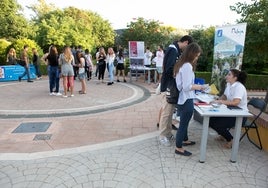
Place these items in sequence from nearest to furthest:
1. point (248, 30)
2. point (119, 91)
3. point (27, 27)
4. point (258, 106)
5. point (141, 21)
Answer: point (258, 106), point (248, 30), point (119, 91), point (27, 27), point (141, 21)

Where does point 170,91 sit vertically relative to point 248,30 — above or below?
below

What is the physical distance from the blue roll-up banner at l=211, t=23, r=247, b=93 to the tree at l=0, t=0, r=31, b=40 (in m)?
17.9

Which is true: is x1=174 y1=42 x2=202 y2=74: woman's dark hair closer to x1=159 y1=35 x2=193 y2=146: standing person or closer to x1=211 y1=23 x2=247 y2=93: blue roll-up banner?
x1=159 y1=35 x2=193 y2=146: standing person

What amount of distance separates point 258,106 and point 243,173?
140 cm

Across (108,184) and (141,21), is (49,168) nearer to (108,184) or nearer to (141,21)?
(108,184)

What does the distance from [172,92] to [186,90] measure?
1.26ft

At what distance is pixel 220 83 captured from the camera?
6016 mm

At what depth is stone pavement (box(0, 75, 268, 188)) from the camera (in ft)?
10.8

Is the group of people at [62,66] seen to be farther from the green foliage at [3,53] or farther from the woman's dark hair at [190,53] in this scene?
the green foliage at [3,53]

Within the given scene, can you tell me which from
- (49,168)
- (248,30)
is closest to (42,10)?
(248,30)

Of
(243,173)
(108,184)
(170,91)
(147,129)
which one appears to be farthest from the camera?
(147,129)

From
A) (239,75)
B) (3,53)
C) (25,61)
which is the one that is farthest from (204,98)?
(3,53)

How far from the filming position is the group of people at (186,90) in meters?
3.69

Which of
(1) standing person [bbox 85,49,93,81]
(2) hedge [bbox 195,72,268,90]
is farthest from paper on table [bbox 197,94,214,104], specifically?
(1) standing person [bbox 85,49,93,81]
